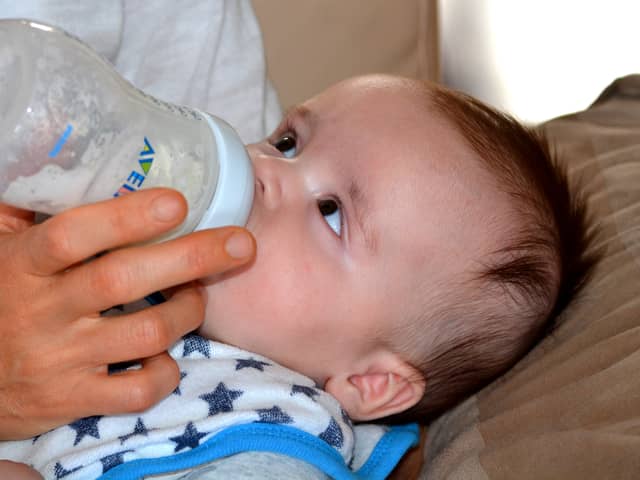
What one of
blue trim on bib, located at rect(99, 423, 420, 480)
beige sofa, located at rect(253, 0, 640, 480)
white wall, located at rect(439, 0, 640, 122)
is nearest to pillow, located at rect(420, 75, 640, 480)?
beige sofa, located at rect(253, 0, 640, 480)

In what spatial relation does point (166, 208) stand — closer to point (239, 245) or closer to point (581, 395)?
point (239, 245)

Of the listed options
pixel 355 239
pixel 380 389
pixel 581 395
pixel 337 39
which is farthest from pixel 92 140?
pixel 337 39

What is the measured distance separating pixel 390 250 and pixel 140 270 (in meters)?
0.36

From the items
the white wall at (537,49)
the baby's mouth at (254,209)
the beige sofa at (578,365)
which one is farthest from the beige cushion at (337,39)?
the baby's mouth at (254,209)

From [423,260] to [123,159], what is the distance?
422mm

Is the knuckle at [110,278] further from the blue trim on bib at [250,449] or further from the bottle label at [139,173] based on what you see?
the blue trim on bib at [250,449]

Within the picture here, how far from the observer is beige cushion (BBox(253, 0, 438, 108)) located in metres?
1.83

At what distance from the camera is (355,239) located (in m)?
1.08

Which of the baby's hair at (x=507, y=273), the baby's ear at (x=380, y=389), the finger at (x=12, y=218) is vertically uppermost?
the finger at (x=12, y=218)

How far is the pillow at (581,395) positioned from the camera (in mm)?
956

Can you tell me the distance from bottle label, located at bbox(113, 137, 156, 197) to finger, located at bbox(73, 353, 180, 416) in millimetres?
204

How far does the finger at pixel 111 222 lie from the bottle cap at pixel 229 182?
85 millimetres

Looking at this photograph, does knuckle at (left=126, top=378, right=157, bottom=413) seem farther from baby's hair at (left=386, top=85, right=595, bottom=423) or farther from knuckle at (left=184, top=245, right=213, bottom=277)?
baby's hair at (left=386, top=85, right=595, bottom=423)

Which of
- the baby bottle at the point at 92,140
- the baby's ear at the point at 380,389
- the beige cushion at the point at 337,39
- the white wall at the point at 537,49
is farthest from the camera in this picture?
the white wall at the point at 537,49
